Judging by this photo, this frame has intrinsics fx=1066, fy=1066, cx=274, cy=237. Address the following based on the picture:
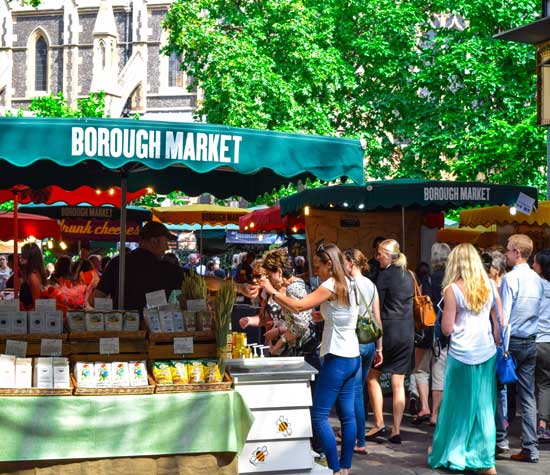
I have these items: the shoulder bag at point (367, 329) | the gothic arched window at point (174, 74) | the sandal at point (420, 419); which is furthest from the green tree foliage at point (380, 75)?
the gothic arched window at point (174, 74)

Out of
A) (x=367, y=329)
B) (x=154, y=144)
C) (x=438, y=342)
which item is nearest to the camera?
(x=154, y=144)

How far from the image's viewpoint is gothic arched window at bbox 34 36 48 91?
2808 inches

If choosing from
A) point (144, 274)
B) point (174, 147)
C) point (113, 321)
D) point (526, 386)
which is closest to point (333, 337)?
point (113, 321)

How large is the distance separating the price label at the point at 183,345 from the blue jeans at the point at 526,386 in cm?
340

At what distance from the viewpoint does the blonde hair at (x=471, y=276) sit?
812 cm

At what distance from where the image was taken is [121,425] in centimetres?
677

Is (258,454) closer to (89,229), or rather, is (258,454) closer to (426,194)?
(426,194)

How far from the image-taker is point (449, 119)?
103ft

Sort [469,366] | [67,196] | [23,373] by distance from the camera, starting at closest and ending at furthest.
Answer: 1. [23,373]
2. [469,366]
3. [67,196]

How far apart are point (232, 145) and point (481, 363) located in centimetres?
286

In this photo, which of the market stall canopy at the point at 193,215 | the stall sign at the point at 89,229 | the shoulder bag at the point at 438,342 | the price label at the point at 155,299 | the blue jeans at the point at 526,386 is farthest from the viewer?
the market stall canopy at the point at 193,215

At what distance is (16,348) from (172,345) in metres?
1.00

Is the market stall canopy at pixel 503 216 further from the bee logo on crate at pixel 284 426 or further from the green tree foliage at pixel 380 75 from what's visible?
the green tree foliage at pixel 380 75

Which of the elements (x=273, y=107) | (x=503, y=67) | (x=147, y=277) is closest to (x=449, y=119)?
(x=503, y=67)
